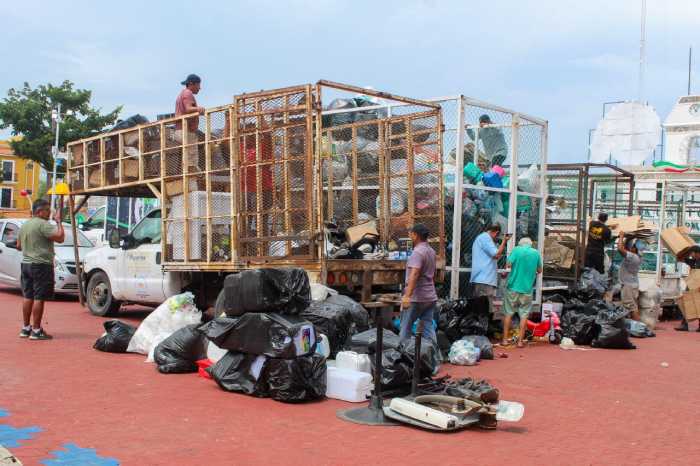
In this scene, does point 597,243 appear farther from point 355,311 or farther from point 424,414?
point 424,414

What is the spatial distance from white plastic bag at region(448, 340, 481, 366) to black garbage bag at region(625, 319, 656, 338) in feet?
15.0

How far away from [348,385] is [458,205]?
169 inches

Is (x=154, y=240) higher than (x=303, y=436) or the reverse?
higher

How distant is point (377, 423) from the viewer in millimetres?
5836

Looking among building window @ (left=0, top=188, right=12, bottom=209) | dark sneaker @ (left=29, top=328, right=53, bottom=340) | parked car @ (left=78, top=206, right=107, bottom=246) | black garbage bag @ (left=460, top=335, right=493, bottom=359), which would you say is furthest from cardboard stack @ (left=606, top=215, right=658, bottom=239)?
building window @ (left=0, top=188, right=12, bottom=209)

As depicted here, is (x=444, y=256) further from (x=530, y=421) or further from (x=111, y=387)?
(x=111, y=387)

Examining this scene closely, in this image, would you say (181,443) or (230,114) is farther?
(230,114)

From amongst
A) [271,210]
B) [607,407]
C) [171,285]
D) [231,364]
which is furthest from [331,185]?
[607,407]

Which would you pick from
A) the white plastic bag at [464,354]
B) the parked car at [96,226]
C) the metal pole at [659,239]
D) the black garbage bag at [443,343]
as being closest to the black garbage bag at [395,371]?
the white plastic bag at [464,354]

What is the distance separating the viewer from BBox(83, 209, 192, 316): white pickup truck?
36.4 ft

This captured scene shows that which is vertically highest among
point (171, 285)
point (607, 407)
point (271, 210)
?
point (271, 210)

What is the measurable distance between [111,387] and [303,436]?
2.37 m

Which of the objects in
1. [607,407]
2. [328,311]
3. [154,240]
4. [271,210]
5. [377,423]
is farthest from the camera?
[154,240]

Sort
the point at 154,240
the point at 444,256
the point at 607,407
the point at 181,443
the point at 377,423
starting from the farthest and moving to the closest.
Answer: the point at 154,240, the point at 444,256, the point at 607,407, the point at 377,423, the point at 181,443
